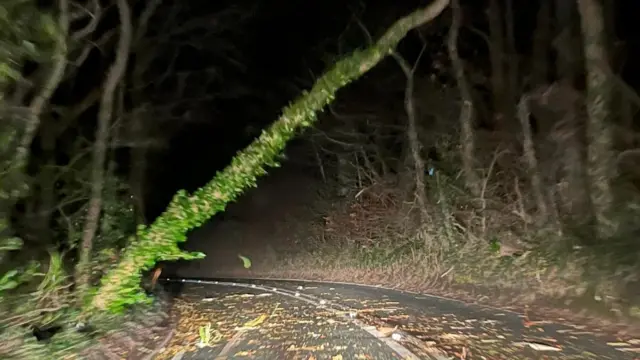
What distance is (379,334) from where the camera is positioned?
11766 mm

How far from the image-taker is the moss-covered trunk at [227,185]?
13273mm

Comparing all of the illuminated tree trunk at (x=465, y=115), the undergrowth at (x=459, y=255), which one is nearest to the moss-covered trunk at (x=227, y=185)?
the undergrowth at (x=459, y=255)

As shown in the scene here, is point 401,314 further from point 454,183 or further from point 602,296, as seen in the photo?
point 454,183

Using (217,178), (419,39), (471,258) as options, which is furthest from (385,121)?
(217,178)

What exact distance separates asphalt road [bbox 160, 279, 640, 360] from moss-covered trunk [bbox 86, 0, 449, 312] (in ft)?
5.33

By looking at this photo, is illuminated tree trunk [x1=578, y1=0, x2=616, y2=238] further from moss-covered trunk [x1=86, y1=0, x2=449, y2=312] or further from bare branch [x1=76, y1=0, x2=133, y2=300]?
bare branch [x1=76, y1=0, x2=133, y2=300]

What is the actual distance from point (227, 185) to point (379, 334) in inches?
186

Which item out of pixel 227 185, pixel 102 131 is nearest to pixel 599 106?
pixel 227 185

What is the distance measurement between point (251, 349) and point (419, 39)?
18038 mm

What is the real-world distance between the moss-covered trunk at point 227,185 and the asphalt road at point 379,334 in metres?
1.63

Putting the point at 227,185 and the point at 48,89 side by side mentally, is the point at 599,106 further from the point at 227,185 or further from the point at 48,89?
the point at 48,89

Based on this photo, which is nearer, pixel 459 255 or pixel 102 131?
pixel 102 131

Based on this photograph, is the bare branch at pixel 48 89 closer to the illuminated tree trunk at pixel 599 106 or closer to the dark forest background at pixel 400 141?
the dark forest background at pixel 400 141

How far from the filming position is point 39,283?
39.5 feet
